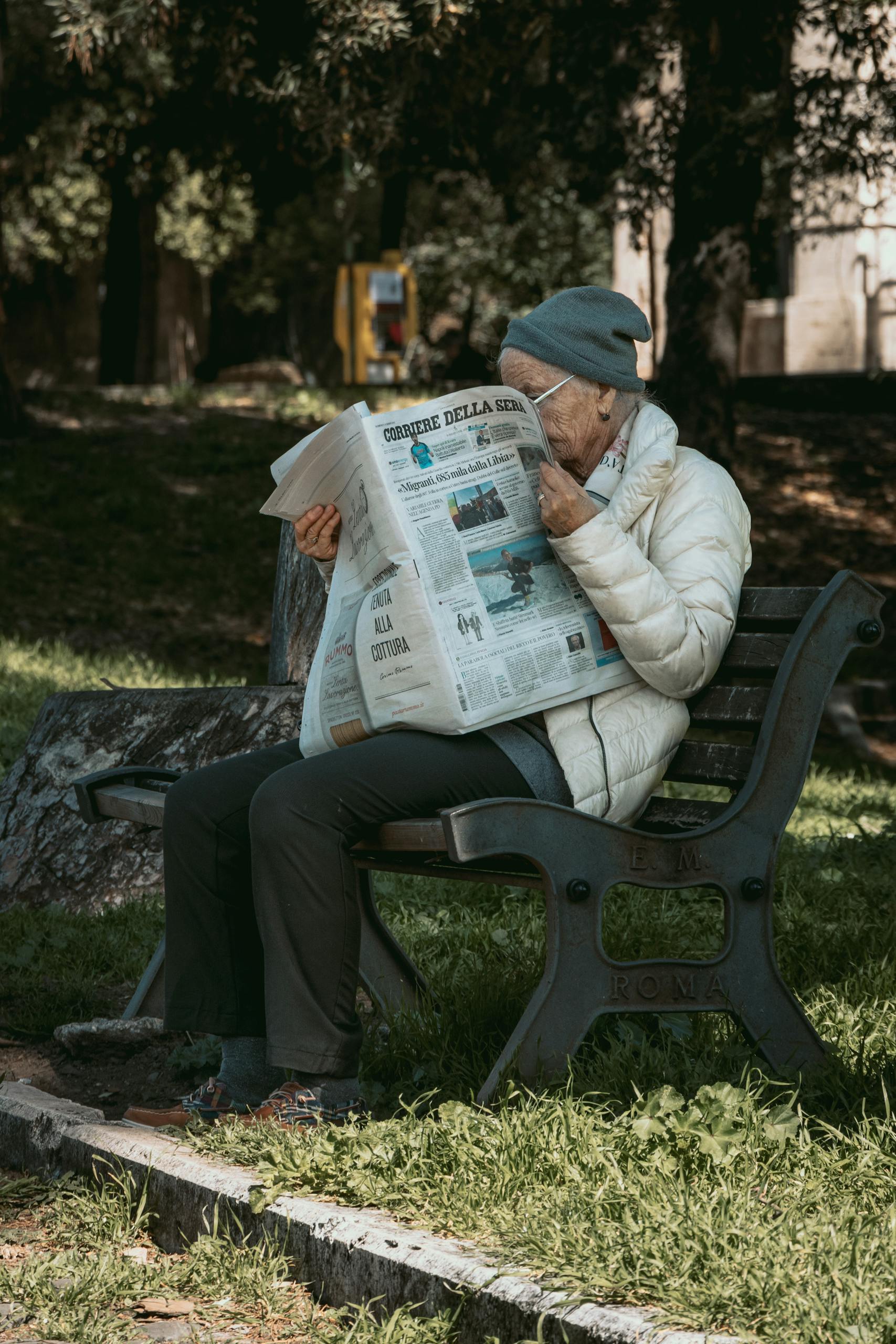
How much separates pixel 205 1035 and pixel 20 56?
1694 cm

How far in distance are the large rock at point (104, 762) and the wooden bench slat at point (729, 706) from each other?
222cm

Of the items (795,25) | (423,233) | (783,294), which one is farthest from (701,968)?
(423,233)

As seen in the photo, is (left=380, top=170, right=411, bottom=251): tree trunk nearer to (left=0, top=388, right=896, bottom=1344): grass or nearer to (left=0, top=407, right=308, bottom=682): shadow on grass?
(left=0, top=407, right=308, bottom=682): shadow on grass

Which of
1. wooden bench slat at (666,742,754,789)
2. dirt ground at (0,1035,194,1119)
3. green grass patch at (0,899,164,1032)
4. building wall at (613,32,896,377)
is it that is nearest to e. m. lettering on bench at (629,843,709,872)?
wooden bench slat at (666,742,754,789)

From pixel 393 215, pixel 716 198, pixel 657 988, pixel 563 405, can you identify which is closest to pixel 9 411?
pixel 716 198

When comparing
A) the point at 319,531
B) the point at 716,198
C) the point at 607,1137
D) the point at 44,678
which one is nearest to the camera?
the point at 607,1137

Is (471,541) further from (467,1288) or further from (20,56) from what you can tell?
(20,56)

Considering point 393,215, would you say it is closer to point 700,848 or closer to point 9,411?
point 9,411

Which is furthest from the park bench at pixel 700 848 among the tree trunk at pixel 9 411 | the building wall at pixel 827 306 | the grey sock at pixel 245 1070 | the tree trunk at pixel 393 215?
the building wall at pixel 827 306

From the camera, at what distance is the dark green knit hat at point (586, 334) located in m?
3.51

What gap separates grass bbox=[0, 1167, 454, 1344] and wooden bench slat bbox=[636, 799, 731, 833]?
1.22 meters

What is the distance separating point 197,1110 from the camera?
3412 millimetres

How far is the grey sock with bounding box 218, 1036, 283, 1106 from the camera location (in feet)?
11.4

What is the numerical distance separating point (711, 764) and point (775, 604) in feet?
1.21
